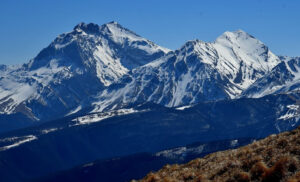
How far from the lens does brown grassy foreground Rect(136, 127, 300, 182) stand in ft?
124

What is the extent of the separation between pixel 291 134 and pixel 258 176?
9.18 metres

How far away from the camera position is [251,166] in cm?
4097

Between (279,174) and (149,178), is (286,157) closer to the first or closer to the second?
(279,174)

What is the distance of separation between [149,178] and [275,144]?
10.7 metres

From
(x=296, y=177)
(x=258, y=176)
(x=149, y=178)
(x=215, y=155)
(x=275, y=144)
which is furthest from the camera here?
(x=215, y=155)

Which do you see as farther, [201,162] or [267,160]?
[201,162]

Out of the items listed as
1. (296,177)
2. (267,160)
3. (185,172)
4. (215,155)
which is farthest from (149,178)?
(296,177)

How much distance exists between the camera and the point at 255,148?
45.9m

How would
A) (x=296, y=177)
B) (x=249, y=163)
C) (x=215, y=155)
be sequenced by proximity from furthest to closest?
(x=215, y=155) < (x=249, y=163) < (x=296, y=177)

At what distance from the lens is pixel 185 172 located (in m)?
46.5

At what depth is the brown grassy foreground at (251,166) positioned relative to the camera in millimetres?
37938

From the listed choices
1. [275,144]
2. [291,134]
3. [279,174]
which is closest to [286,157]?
[279,174]

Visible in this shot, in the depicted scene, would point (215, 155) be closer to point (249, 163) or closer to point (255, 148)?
point (255, 148)

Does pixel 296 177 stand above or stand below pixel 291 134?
below
